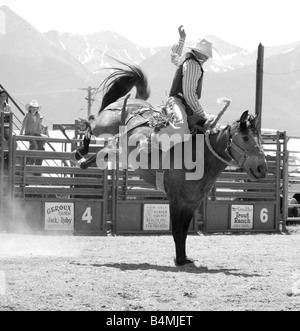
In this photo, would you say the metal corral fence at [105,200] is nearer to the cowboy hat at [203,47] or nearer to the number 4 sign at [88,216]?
the number 4 sign at [88,216]

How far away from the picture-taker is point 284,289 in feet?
23.6

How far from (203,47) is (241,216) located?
6.60 m

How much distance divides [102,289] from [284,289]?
1.73 meters

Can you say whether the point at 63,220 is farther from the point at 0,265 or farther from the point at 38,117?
the point at 0,265

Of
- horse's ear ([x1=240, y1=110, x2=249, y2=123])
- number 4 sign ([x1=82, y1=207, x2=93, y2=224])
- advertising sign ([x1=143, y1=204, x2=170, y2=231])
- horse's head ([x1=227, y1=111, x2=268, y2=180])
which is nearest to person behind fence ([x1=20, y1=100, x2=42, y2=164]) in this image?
number 4 sign ([x1=82, y1=207, x2=93, y2=224])

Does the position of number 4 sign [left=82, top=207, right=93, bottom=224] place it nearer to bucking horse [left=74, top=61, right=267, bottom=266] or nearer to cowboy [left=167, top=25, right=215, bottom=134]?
bucking horse [left=74, top=61, right=267, bottom=266]

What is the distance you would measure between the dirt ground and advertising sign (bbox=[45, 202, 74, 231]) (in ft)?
2.68

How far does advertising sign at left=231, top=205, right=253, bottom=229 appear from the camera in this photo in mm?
14883

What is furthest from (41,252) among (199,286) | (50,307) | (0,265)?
(50,307)

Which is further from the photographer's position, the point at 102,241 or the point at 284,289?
the point at 102,241

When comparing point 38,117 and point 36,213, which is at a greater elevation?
point 38,117

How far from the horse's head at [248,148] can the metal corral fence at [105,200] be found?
15.2ft

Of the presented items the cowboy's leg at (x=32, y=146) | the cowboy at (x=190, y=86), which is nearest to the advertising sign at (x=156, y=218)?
the cowboy's leg at (x=32, y=146)

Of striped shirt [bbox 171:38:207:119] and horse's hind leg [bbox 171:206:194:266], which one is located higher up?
striped shirt [bbox 171:38:207:119]
